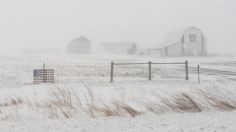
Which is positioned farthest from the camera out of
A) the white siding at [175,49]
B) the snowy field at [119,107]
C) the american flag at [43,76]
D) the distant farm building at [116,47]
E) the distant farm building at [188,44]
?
the distant farm building at [116,47]

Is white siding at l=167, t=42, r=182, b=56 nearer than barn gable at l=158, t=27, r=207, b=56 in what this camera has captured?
No

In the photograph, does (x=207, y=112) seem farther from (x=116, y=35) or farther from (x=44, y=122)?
(x=116, y=35)

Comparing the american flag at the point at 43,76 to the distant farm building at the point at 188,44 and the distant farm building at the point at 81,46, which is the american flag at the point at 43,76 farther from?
the distant farm building at the point at 81,46

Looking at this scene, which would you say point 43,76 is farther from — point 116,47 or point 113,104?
point 116,47

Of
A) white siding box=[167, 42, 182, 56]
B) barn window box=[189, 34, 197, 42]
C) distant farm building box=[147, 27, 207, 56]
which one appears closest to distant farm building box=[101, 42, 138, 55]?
white siding box=[167, 42, 182, 56]

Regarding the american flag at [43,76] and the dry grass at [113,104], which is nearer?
the dry grass at [113,104]

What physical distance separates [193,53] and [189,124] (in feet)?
177

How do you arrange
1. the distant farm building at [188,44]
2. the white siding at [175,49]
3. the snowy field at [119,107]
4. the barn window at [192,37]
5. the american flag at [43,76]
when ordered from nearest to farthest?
the snowy field at [119,107] < the american flag at [43,76] < the distant farm building at [188,44] < the white siding at [175,49] < the barn window at [192,37]

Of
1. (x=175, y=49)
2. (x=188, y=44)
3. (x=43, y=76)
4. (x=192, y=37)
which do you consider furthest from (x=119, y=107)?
(x=192, y=37)

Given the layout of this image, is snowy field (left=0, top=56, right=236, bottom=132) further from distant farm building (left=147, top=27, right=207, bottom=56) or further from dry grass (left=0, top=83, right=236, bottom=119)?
distant farm building (left=147, top=27, right=207, bottom=56)

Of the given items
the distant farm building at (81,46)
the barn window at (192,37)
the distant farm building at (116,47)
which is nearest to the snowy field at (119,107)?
the barn window at (192,37)

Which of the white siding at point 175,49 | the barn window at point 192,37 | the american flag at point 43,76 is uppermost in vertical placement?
the barn window at point 192,37

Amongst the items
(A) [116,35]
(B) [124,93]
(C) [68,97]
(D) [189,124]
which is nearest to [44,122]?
(C) [68,97]

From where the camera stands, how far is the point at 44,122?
492 inches
